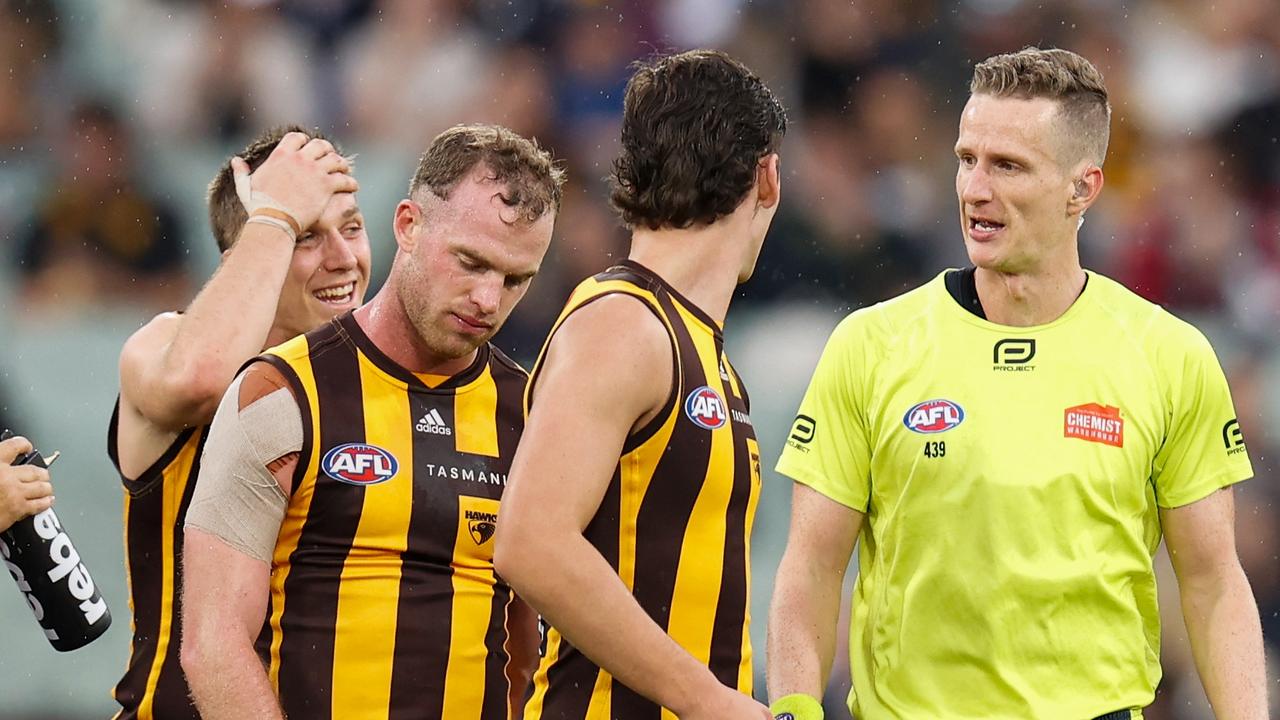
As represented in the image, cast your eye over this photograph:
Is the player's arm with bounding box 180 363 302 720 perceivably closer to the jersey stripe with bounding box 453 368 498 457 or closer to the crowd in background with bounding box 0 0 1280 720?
the jersey stripe with bounding box 453 368 498 457

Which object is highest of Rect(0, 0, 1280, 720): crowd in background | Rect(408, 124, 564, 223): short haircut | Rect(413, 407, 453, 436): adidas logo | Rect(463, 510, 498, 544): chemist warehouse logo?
Rect(0, 0, 1280, 720): crowd in background

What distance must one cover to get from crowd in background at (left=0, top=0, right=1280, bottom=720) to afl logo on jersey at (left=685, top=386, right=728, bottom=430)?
4.46 meters

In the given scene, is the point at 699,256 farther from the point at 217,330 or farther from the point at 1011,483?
the point at 217,330

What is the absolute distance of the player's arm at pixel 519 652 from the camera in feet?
12.0

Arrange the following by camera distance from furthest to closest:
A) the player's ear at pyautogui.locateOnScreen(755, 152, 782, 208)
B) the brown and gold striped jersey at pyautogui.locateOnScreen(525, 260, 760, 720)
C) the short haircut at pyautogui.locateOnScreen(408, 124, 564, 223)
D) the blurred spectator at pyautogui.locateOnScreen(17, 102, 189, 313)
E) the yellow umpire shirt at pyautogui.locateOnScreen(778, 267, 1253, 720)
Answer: the blurred spectator at pyautogui.locateOnScreen(17, 102, 189, 313)
the short haircut at pyautogui.locateOnScreen(408, 124, 564, 223)
the yellow umpire shirt at pyautogui.locateOnScreen(778, 267, 1253, 720)
the player's ear at pyautogui.locateOnScreen(755, 152, 782, 208)
the brown and gold striped jersey at pyautogui.locateOnScreen(525, 260, 760, 720)

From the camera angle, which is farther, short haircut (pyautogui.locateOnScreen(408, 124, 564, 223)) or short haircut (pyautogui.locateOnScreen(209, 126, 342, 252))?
short haircut (pyautogui.locateOnScreen(209, 126, 342, 252))

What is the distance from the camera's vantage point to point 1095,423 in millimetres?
3613

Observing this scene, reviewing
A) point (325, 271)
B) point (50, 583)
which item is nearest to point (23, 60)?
point (325, 271)

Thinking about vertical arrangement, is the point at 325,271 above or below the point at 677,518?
above

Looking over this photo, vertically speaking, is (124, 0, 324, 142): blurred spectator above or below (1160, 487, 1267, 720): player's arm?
above

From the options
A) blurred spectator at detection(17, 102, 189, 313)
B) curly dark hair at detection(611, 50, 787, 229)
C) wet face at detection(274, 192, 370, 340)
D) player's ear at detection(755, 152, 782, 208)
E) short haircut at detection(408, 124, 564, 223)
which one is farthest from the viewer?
blurred spectator at detection(17, 102, 189, 313)

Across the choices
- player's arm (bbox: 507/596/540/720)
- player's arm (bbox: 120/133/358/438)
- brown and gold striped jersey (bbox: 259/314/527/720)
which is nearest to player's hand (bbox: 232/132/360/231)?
player's arm (bbox: 120/133/358/438)

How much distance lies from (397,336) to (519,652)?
2.39 feet

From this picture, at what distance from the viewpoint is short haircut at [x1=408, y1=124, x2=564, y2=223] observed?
364 cm
